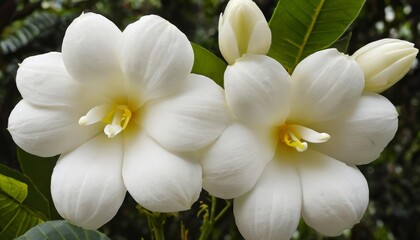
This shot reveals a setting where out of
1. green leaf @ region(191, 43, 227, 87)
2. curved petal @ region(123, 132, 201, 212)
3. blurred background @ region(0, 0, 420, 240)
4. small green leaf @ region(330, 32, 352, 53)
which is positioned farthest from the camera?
blurred background @ region(0, 0, 420, 240)

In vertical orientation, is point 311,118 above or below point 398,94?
above

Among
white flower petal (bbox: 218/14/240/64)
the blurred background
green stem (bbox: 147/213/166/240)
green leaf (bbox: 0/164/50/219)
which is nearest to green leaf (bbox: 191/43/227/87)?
white flower petal (bbox: 218/14/240/64)

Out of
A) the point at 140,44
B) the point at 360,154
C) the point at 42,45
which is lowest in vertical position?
the point at 42,45

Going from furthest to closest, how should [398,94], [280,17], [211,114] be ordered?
[398,94] < [280,17] < [211,114]

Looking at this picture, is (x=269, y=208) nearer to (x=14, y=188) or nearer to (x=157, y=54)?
(x=157, y=54)

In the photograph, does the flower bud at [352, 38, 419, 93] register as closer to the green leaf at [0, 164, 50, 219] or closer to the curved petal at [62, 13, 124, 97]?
the curved petal at [62, 13, 124, 97]

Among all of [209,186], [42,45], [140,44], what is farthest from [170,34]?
[42,45]

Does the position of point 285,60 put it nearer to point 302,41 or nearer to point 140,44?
point 302,41

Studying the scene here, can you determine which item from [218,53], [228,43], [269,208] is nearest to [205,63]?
[228,43]
